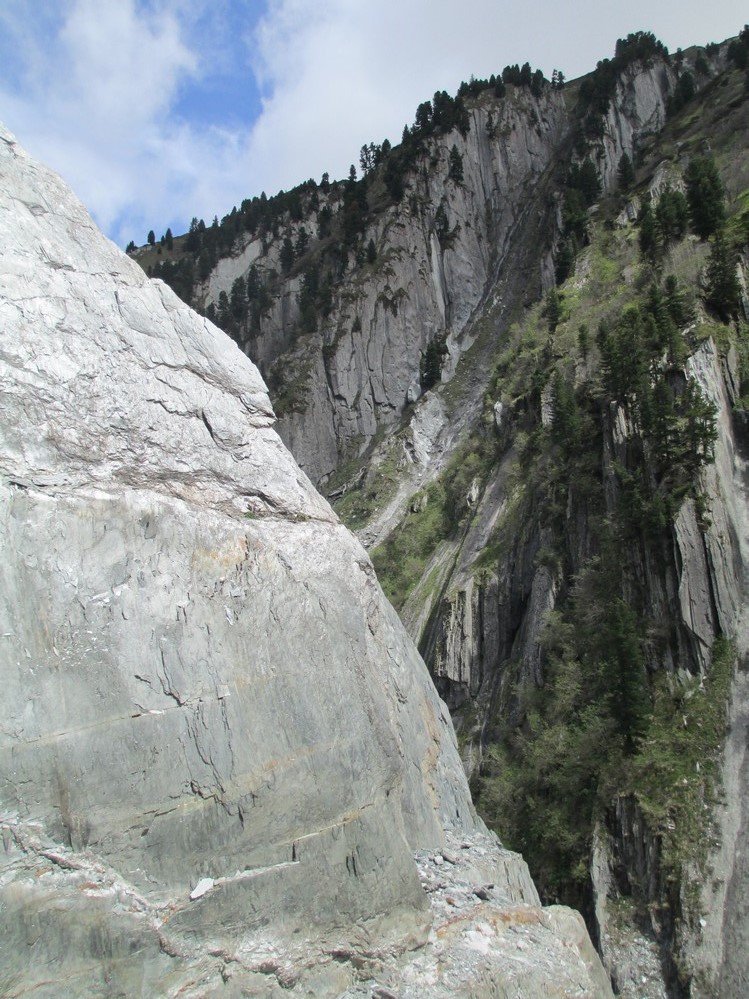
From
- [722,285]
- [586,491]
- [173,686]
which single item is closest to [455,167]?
[722,285]

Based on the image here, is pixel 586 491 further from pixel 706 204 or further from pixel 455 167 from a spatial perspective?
pixel 455 167

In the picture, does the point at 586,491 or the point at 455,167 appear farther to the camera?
the point at 455,167

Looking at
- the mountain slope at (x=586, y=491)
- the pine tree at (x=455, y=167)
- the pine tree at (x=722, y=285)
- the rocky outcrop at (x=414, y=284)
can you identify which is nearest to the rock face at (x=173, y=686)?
the mountain slope at (x=586, y=491)

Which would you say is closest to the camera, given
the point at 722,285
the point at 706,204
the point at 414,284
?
the point at 722,285

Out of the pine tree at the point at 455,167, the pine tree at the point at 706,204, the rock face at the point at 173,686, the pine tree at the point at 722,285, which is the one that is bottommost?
the rock face at the point at 173,686

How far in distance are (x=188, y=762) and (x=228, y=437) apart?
23.6ft

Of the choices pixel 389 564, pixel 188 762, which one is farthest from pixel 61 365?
pixel 389 564

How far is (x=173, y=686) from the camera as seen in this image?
13.4 metres

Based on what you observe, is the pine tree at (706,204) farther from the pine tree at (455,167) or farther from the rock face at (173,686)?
the pine tree at (455,167)

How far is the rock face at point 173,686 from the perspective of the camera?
12.0m

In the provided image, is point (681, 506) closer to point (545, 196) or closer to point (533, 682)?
point (533, 682)

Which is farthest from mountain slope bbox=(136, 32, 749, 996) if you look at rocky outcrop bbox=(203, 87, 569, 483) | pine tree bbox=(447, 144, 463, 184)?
pine tree bbox=(447, 144, 463, 184)

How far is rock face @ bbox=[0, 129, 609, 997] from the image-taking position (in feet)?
39.4

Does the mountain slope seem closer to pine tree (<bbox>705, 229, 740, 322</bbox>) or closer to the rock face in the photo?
pine tree (<bbox>705, 229, 740, 322</bbox>)
